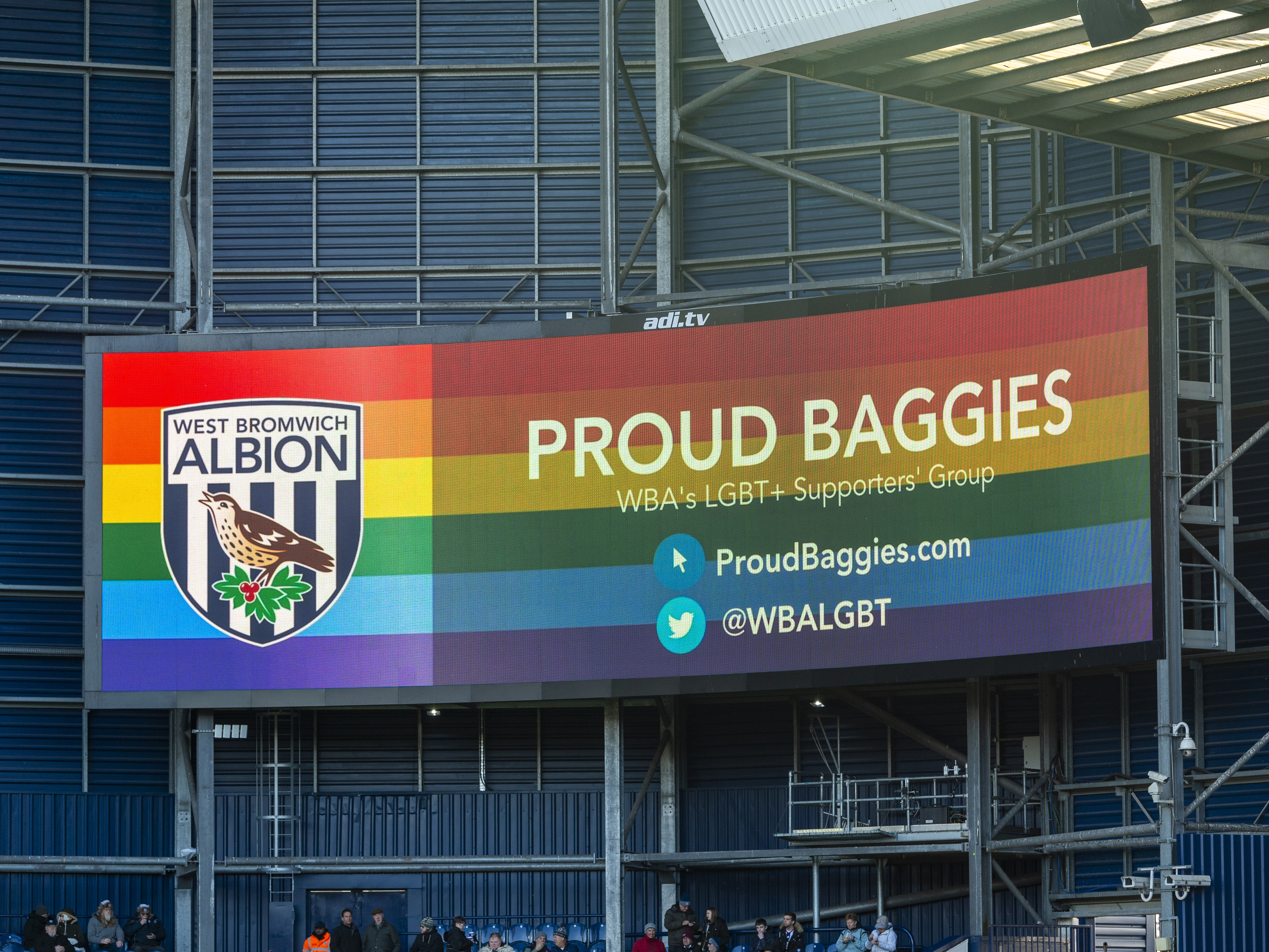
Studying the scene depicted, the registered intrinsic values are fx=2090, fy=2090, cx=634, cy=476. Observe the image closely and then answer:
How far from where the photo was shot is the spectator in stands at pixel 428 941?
30.8 meters

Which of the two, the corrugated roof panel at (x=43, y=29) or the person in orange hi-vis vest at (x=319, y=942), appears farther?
the corrugated roof panel at (x=43, y=29)

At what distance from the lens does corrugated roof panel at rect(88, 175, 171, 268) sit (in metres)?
36.2

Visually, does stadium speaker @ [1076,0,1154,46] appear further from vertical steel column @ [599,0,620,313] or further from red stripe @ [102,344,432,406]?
red stripe @ [102,344,432,406]

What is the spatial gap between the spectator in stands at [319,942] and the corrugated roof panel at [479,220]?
11.3m

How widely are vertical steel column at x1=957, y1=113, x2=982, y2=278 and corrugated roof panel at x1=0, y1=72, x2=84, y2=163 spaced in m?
15.2

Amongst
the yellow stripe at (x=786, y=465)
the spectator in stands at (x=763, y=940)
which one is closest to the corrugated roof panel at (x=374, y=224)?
the yellow stripe at (x=786, y=465)

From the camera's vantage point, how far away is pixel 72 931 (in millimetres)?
31750

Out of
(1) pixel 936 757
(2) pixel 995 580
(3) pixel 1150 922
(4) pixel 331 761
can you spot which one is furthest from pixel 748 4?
(4) pixel 331 761

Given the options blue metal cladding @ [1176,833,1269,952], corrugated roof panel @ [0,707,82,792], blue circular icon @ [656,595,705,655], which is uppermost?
blue circular icon @ [656,595,705,655]

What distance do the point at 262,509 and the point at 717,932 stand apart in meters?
9.38

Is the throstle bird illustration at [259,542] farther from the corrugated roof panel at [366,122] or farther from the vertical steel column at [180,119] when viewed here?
the corrugated roof panel at [366,122]

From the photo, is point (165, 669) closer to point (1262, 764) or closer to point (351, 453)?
point (351, 453)

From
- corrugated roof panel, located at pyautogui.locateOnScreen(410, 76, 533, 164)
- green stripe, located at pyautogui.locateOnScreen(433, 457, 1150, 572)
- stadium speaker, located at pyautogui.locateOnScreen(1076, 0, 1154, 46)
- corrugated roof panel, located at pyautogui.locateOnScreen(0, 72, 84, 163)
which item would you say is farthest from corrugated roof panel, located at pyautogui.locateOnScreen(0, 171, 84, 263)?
stadium speaker, located at pyautogui.locateOnScreen(1076, 0, 1154, 46)

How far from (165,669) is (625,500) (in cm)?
753
